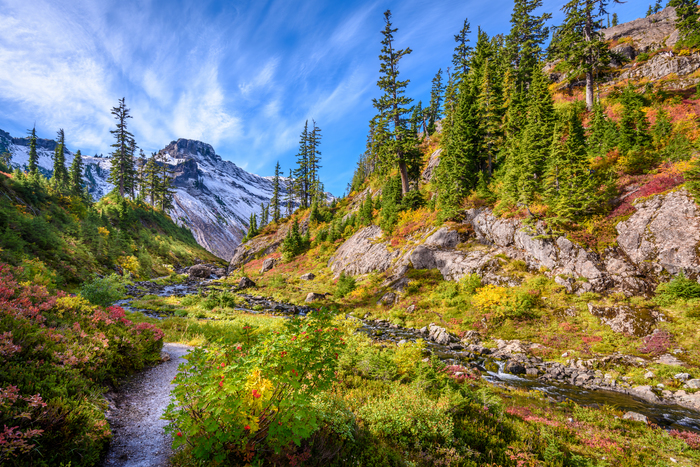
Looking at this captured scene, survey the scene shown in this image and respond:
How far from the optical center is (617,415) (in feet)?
27.7

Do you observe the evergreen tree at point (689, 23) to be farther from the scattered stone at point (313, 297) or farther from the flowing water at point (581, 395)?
the scattered stone at point (313, 297)

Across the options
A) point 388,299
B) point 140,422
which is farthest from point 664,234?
point 140,422

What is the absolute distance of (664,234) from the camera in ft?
49.3

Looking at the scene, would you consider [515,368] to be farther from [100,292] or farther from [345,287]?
[100,292]

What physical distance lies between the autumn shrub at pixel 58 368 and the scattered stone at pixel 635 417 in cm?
1371

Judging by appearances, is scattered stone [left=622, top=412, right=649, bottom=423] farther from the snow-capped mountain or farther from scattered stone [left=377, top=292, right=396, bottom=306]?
the snow-capped mountain

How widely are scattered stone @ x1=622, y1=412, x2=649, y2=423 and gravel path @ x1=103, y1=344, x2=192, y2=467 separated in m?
12.7

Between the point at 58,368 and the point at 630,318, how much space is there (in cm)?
2184

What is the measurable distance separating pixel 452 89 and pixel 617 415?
45.2 meters

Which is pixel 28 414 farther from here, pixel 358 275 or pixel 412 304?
pixel 358 275

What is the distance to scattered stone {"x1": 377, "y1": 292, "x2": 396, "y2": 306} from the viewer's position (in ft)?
75.2

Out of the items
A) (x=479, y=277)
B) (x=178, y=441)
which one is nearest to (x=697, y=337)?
(x=479, y=277)

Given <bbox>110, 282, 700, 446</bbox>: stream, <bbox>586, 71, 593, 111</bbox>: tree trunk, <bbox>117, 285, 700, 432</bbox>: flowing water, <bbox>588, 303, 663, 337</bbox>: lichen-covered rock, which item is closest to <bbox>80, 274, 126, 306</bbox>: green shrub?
<bbox>110, 282, 700, 446</bbox>: stream

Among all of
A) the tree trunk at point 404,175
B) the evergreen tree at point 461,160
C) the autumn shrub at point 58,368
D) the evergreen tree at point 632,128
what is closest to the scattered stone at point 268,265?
the tree trunk at point 404,175
